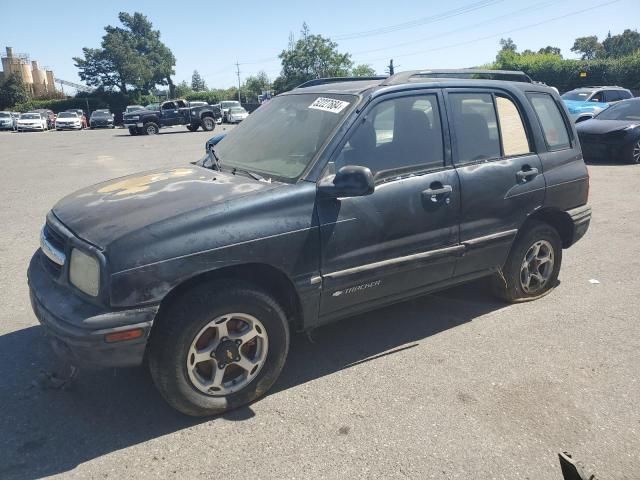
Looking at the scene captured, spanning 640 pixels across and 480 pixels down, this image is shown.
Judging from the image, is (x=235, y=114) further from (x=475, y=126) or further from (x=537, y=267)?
(x=475, y=126)

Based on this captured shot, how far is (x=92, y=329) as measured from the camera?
2.53 meters

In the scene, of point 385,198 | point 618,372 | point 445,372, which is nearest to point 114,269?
point 385,198

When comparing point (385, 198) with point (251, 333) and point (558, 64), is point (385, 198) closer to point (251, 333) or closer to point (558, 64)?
point (251, 333)

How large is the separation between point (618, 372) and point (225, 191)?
9.08 ft

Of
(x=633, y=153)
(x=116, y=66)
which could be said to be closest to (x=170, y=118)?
(x=633, y=153)

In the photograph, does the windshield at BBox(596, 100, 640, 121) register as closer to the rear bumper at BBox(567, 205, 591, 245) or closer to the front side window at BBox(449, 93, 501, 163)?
the rear bumper at BBox(567, 205, 591, 245)

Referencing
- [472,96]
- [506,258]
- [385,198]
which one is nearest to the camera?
[385,198]

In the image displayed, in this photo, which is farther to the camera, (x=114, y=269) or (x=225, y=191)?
(x=225, y=191)

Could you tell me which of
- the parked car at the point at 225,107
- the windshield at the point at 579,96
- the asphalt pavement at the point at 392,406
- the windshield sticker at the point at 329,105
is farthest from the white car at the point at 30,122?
the windshield sticker at the point at 329,105

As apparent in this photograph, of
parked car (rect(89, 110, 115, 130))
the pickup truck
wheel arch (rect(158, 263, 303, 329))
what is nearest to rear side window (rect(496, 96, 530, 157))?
wheel arch (rect(158, 263, 303, 329))

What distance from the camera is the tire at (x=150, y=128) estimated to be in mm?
28425

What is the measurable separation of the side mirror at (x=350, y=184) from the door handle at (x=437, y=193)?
23.7 inches

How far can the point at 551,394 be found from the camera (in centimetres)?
318

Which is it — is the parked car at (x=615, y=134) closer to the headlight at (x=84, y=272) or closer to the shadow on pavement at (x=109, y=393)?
the shadow on pavement at (x=109, y=393)
